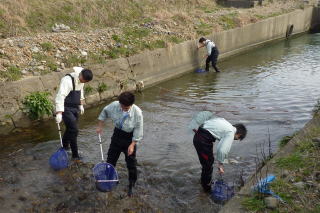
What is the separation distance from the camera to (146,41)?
1398 cm

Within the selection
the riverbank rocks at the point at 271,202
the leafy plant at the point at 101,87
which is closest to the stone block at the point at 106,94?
the leafy plant at the point at 101,87

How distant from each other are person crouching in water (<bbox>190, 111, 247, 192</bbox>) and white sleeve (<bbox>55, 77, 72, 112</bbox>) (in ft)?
7.97

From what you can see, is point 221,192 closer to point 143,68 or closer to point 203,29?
point 143,68

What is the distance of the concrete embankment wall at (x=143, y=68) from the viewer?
29.3 feet

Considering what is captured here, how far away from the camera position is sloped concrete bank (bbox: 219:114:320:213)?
448 centimetres

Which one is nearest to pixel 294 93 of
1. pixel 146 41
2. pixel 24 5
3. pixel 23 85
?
pixel 146 41

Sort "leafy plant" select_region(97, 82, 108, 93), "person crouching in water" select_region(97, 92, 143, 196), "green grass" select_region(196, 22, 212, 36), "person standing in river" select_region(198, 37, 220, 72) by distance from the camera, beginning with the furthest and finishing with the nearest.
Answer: "green grass" select_region(196, 22, 212, 36) → "person standing in river" select_region(198, 37, 220, 72) → "leafy plant" select_region(97, 82, 108, 93) → "person crouching in water" select_region(97, 92, 143, 196)

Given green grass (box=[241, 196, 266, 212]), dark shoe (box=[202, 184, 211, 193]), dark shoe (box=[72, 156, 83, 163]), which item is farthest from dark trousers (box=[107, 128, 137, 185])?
green grass (box=[241, 196, 266, 212])

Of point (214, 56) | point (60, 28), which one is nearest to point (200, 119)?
point (60, 28)

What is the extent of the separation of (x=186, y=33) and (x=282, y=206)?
12.7 m

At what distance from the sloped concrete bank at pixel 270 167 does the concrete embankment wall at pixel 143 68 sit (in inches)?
244

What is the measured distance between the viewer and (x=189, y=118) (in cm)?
974

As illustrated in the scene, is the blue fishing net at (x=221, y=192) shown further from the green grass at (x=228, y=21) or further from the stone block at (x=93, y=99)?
the green grass at (x=228, y=21)

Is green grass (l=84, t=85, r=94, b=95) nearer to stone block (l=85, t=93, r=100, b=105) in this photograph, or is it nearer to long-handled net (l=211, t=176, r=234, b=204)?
stone block (l=85, t=93, r=100, b=105)
